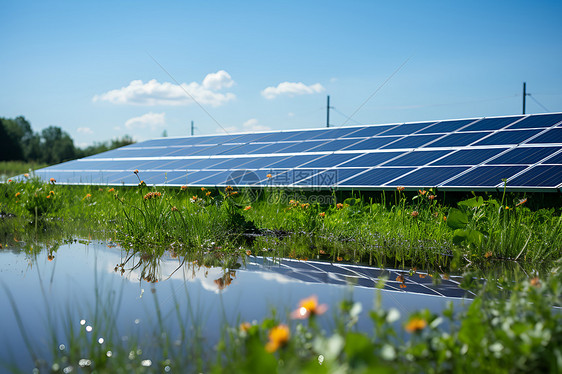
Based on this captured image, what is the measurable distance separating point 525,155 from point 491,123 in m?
3.40

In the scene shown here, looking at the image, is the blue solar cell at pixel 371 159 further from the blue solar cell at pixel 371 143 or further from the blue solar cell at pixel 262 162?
the blue solar cell at pixel 262 162

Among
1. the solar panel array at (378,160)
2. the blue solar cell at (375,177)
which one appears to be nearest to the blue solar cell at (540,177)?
the solar panel array at (378,160)

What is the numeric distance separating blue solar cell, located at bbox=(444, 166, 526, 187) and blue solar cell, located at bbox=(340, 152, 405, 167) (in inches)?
91.7

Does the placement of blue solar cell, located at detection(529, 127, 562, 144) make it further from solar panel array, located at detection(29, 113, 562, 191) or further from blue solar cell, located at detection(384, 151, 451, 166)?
blue solar cell, located at detection(384, 151, 451, 166)

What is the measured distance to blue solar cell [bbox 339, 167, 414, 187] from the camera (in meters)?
8.53

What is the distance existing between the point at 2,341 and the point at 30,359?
0.45 meters

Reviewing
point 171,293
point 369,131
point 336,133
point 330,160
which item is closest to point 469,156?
point 330,160

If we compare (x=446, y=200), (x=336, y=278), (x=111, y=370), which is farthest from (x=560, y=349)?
(x=446, y=200)

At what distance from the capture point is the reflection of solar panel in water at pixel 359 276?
13.4 feet

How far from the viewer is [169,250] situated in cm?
601

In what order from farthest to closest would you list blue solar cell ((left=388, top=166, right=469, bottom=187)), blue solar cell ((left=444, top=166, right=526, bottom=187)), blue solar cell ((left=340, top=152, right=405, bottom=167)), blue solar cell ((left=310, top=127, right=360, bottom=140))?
1. blue solar cell ((left=310, top=127, right=360, bottom=140))
2. blue solar cell ((left=340, top=152, right=405, bottom=167))
3. blue solar cell ((left=388, top=166, right=469, bottom=187))
4. blue solar cell ((left=444, top=166, right=526, bottom=187))

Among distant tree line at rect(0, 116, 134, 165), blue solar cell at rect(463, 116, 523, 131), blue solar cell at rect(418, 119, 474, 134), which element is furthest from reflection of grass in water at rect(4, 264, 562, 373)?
distant tree line at rect(0, 116, 134, 165)

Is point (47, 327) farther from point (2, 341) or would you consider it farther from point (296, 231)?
point (296, 231)

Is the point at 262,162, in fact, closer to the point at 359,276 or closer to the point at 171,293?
the point at 359,276
